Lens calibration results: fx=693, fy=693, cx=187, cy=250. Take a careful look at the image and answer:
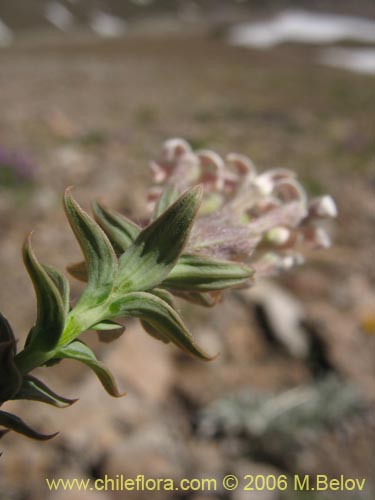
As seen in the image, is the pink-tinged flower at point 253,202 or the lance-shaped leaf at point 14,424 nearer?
the lance-shaped leaf at point 14,424

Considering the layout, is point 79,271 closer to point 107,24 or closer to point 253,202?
point 253,202

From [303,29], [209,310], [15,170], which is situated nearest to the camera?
[209,310]

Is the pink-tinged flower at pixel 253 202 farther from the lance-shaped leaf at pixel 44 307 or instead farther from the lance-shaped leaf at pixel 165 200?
the lance-shaped leaf at pixel 44 307

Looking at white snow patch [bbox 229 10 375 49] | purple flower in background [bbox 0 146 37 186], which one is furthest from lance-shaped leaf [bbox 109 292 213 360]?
white snow patch [bbox 229 10 375 49]

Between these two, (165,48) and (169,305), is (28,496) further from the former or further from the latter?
(165,48)

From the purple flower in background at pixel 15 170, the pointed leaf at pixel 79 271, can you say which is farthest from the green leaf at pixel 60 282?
the purple flower in background at pixel 15 170

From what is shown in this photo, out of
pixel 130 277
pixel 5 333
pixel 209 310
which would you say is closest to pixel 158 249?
pixel 130 277
